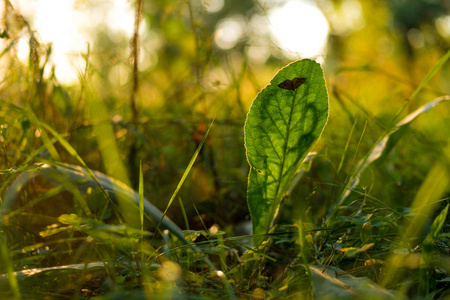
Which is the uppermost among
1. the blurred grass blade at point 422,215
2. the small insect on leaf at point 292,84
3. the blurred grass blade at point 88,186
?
the small insect on leaf at point 292,84

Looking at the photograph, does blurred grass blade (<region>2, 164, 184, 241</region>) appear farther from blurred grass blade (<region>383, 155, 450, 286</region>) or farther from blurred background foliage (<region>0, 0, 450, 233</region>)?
blurred grass blade (<region>383, 155, 450, 286</region>)

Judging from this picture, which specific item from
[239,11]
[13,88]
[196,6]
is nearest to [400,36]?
[196,6]

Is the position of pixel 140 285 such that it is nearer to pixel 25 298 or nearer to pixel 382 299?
pixel 25 298

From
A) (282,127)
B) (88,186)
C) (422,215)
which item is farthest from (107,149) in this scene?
(422,215)

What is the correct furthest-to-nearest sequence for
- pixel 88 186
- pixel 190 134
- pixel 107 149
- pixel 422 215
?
1. pixel 190 134
2. pixel 107 149
3. pixel 88 186
4. pixel 422 215

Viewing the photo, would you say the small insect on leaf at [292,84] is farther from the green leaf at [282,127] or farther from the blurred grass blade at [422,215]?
the blurred grass blade at [422,215]

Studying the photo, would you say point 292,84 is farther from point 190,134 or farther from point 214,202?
point 190,134

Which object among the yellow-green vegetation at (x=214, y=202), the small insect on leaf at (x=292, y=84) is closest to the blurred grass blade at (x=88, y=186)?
the yellow-green vegetation at (x=214, y=202)
